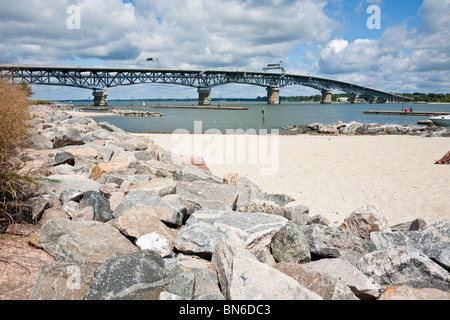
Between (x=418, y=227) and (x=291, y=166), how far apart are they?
772 centimetres

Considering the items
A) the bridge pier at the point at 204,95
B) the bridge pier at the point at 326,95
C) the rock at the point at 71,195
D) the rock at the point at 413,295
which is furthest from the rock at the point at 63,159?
the bridge pier at the point at 326,95

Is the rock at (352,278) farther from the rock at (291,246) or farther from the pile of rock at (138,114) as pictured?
the pile of rock at (138,114)

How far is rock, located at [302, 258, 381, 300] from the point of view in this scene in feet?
10.1

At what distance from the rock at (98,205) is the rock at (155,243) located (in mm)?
1090

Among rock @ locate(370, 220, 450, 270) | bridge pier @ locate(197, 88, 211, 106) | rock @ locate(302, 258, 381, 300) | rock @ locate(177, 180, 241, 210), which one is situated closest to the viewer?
rock @ locate(302, 258, 381, 300)

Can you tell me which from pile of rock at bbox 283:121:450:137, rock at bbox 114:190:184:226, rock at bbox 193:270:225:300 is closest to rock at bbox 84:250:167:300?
rock at bbox 193:270:225:300

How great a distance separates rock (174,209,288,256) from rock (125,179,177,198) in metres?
1.09

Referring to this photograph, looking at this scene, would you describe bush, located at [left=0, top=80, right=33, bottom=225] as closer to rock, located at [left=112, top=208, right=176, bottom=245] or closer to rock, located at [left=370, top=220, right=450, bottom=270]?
rock, located at [left=112, top=208, right=176, bottom=245]

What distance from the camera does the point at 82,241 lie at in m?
3.63

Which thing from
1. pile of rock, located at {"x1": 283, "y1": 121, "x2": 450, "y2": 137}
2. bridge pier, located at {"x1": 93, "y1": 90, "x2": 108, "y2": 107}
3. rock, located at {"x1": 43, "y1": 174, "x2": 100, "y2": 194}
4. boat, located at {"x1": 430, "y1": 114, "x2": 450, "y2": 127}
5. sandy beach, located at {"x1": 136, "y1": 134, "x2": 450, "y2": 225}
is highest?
bridge pier, located at {"x1": 93, "y1": 90, "x2": 108, "y2": 107}

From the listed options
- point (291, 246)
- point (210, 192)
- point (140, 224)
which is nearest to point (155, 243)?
point (140, 224)

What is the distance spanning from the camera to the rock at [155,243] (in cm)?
368

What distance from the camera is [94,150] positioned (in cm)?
893
